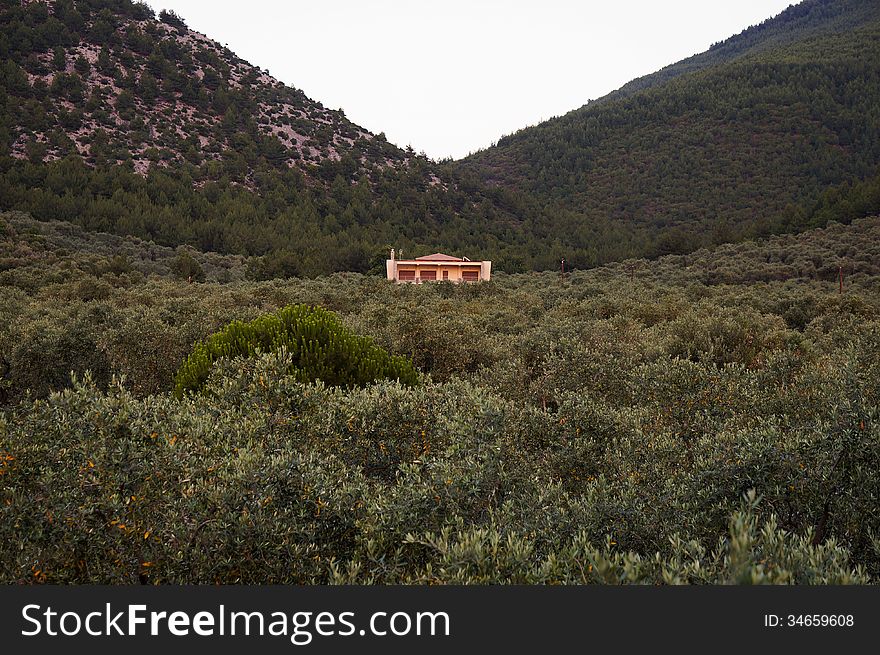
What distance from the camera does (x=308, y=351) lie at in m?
10.5

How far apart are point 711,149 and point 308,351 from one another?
13204 cm

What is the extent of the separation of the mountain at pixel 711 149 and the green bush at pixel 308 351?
66518 millimetres

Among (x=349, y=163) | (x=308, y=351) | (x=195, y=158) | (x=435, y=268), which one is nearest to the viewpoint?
(x=308, y=351)

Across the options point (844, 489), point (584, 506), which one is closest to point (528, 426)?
point (584, 506)

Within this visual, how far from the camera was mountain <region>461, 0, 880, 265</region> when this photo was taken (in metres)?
103

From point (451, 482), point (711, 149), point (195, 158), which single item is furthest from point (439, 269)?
point (711, 149)

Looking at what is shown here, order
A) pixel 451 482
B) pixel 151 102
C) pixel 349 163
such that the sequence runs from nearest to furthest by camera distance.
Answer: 1. pixel 451 482
2. pixel 151 102
3. pixel 349 163

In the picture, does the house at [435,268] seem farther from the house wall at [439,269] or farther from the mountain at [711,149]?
the mountain at [711,149]

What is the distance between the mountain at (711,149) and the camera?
103 metres

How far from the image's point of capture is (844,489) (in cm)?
431

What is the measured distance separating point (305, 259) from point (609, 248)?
155ft

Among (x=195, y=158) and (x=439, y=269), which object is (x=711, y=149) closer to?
(x=439, y=269)

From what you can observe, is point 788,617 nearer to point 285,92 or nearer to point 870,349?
point 870,349

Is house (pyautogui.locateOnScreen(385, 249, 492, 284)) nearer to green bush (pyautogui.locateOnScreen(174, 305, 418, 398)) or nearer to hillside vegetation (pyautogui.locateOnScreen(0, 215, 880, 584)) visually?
green bush (pyautogui.locateOnScreen(174, 305, 418, 398))
